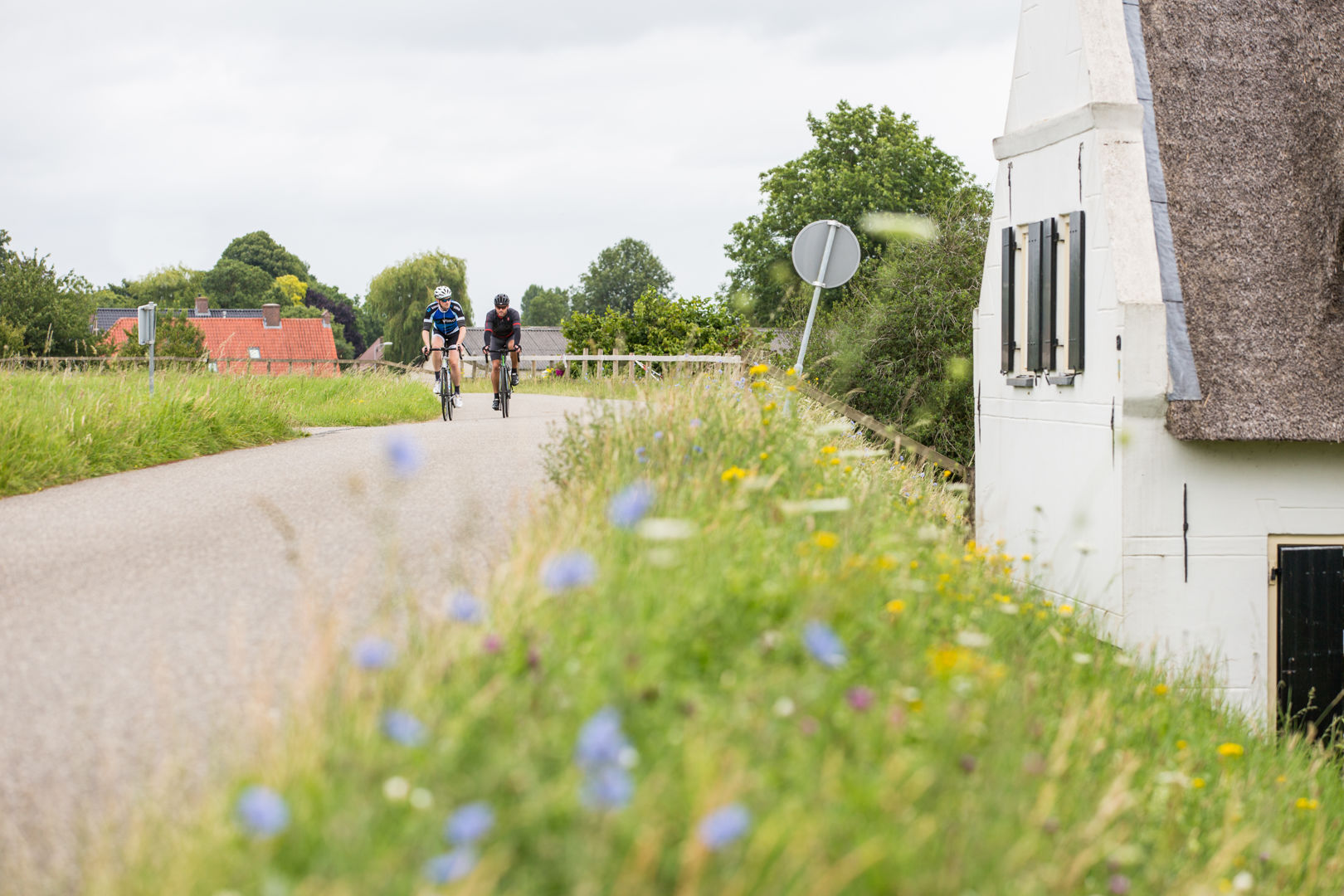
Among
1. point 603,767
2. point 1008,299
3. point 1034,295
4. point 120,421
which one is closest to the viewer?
point 603,767

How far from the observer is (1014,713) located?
140 inches

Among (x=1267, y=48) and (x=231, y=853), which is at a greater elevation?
(x=1267, y=48)

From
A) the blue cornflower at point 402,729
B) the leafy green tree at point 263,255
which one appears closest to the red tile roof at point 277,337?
the leafy green tree at point 263,255

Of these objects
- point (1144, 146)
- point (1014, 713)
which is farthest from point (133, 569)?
point (1144, 146)

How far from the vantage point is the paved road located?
3256mm

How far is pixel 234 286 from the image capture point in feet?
292

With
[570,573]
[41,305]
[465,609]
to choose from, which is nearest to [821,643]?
[570,573]

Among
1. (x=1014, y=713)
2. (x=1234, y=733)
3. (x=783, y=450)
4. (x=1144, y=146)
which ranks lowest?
(x=1234, y=733)

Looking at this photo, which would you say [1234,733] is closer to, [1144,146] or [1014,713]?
[1014,713]

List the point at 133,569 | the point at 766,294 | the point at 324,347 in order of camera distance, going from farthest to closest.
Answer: the point at 324,347, the point at 766,294, the point at 133,569

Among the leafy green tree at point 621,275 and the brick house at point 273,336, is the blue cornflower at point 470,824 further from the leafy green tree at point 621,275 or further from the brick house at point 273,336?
the leafy green tree at point 621,275

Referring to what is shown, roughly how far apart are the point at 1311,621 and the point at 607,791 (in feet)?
29.2

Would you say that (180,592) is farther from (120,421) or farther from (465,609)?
(120,421)

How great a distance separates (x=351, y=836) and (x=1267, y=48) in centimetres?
1101
